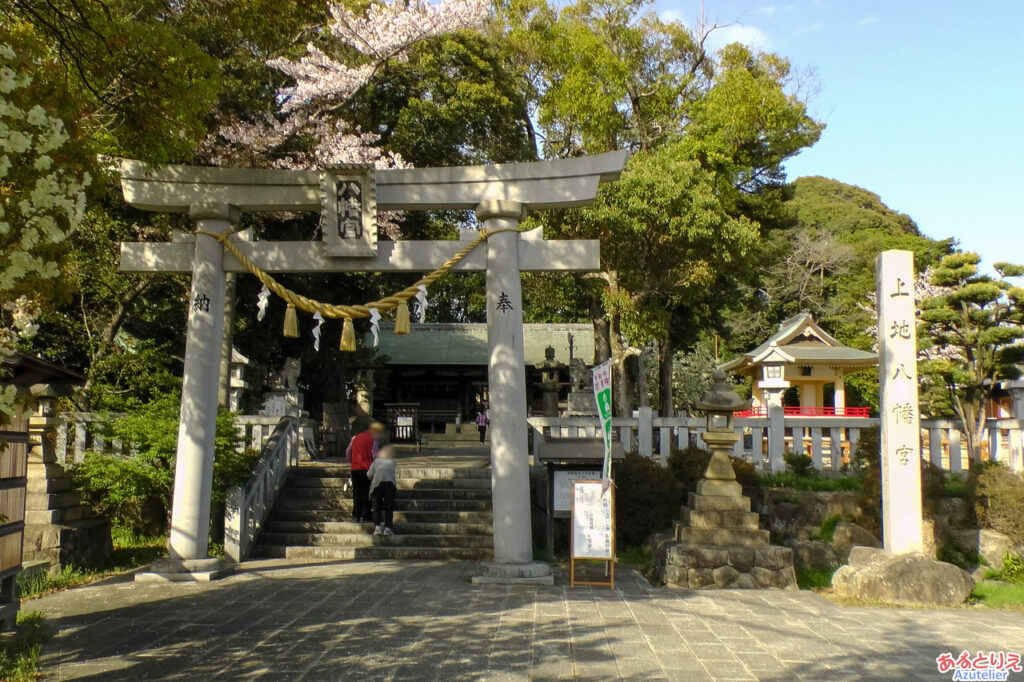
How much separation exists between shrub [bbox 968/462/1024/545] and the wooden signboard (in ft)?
16.4

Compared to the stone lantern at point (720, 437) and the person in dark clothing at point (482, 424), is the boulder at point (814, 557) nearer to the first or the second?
the stone lantern at point (720, 437)

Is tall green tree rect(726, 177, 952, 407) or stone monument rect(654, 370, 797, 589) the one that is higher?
tall green tree rect(726, 177, 952, 407)

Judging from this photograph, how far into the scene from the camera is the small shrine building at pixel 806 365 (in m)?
27.8

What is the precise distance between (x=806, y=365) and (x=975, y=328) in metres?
15.7

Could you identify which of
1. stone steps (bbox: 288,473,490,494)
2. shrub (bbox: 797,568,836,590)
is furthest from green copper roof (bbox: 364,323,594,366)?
shrub (bbox: 797,568,836,590)

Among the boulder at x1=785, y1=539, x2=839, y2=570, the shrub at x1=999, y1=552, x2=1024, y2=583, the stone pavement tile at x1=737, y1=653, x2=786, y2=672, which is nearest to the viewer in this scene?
the stone pavement tile at x1=737, y1=653, x2=786, y2=672

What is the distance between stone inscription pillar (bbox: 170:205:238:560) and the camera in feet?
30.0

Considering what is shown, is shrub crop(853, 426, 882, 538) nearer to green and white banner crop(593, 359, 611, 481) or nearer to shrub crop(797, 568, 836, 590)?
shrub crop(797, 568, 836, 590)

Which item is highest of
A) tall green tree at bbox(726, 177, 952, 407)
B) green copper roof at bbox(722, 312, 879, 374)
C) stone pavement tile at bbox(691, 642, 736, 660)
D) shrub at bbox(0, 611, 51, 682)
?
tall green tree at bbox(726, 177, 952, 407)

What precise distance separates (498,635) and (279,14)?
6.68 metres

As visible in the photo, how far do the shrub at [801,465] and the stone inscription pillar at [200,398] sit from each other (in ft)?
27.8

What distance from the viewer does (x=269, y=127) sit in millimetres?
15828

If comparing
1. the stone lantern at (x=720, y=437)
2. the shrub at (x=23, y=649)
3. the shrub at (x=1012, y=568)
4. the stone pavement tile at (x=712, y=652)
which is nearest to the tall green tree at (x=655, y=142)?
the stone lantern at (x=720, y=437)

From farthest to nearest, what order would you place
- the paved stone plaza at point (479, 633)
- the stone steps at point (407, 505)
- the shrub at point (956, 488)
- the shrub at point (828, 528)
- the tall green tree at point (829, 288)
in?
the tall green tree at point (829, 288) < the stone steps at point (407, 505) < the shrub at point (828, 528) < the shrub at point (956, 488) < the paved stone plaza at point (479, 633)
